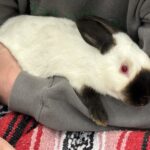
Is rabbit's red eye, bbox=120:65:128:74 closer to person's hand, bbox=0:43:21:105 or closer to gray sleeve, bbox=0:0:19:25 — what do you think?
person's hand, bbox=0:43:21:105

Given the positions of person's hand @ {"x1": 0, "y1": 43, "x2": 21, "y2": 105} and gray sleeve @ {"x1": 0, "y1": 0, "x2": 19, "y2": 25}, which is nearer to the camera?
person's hand @ {"x1": 0, "y1": 43, "x2": 21, "y2": 105}

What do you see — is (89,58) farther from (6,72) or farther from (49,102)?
(6,72)

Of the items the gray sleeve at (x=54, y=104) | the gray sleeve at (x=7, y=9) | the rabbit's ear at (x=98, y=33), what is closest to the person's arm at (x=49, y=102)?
the gray sleeve at (x=54, y=104)

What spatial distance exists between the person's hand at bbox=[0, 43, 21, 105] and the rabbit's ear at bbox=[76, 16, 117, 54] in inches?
8.4

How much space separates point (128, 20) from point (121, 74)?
197mm

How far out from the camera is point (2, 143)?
1.00 m

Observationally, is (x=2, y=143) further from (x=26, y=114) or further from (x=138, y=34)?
(x=138, y=34)

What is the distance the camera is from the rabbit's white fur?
108cm

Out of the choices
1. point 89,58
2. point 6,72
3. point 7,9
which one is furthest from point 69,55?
point 7,9

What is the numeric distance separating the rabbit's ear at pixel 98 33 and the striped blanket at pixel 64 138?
0.67 ft

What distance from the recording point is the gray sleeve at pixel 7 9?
54.1 inches

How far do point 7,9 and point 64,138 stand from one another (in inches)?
18.8

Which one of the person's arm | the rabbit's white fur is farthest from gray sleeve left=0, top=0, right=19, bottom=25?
the person's arm

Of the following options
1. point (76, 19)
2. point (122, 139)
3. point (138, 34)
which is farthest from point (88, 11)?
point (122, 139)
